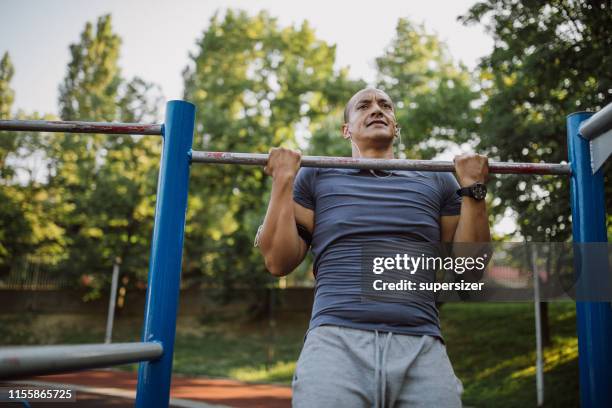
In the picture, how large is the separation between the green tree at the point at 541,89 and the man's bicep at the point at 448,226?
470 centimetres

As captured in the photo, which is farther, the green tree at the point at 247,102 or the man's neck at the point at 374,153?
the green tree at the point at 247,102

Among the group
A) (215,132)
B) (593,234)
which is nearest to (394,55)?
(215,132)

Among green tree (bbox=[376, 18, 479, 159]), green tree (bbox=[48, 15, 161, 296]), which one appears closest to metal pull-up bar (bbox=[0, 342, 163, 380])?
green tree (bbox=[376, 18, 479, 159])

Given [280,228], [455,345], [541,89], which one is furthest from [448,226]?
[455,345]

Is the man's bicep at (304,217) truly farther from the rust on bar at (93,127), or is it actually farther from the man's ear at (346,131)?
the rust on bar at (93,127)

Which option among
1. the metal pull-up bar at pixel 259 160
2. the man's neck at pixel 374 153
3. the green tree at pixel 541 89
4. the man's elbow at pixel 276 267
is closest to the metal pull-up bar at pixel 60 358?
the man's elbow at pixel 276 267

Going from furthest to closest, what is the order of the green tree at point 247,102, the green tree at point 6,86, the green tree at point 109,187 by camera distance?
the green tree at point 6,86
the green tree at point 109,187
the green tree at point 247,102

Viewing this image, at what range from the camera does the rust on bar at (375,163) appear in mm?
1478

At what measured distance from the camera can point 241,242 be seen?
612 inches

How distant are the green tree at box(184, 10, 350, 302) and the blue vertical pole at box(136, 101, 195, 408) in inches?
474

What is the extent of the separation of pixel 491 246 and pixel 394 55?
1325cm

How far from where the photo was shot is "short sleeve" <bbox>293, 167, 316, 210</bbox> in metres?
1.53

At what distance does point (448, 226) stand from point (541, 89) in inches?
239

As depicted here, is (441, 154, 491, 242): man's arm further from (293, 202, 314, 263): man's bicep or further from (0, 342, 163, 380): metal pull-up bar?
(0, 342, 163, 380): metal pull-up bar
